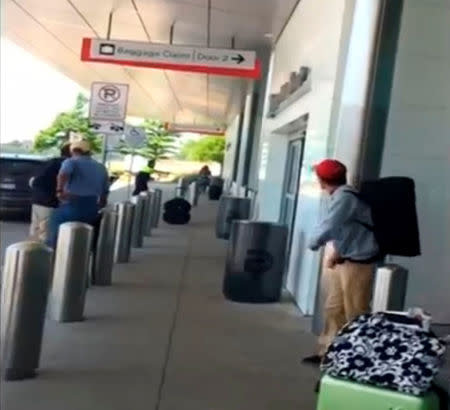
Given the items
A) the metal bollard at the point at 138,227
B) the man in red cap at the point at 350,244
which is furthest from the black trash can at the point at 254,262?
the metal bollard at the point at 138,227

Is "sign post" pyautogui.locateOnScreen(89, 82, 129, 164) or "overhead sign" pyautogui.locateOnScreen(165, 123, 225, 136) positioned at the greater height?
"overhead sign" pyautogui.locateOnScreen(165, 123, 225, 136)

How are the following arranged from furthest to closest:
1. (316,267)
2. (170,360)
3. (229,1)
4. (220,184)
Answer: (220,184) → (229,1) → (316,267) → (170,360)

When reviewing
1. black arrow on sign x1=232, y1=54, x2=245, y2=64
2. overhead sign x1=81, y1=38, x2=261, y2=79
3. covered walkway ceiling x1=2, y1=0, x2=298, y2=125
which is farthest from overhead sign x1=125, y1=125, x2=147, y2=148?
black arrow on sign x1=232, y1=54, x2=245, y2=64

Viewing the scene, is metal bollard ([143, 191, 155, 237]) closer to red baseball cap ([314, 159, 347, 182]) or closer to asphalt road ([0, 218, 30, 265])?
asphalt road ([0, 218, 30, 265])

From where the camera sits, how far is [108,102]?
14359 mm

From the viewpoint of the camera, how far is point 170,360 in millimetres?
6500

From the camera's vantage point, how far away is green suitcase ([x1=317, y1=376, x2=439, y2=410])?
13.5ft

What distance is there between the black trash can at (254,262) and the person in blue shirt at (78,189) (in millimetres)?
1658

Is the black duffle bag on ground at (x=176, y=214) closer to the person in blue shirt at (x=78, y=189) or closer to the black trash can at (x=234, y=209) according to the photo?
the black trash can at (x=234, y=209)

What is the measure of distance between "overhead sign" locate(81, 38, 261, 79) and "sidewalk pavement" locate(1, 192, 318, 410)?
5.26 m

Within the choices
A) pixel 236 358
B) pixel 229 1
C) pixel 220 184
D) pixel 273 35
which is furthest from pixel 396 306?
pixel 220 184

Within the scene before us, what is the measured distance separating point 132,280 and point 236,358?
3.98 m

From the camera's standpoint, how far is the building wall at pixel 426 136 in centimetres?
845

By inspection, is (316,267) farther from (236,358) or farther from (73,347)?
(73,347)
